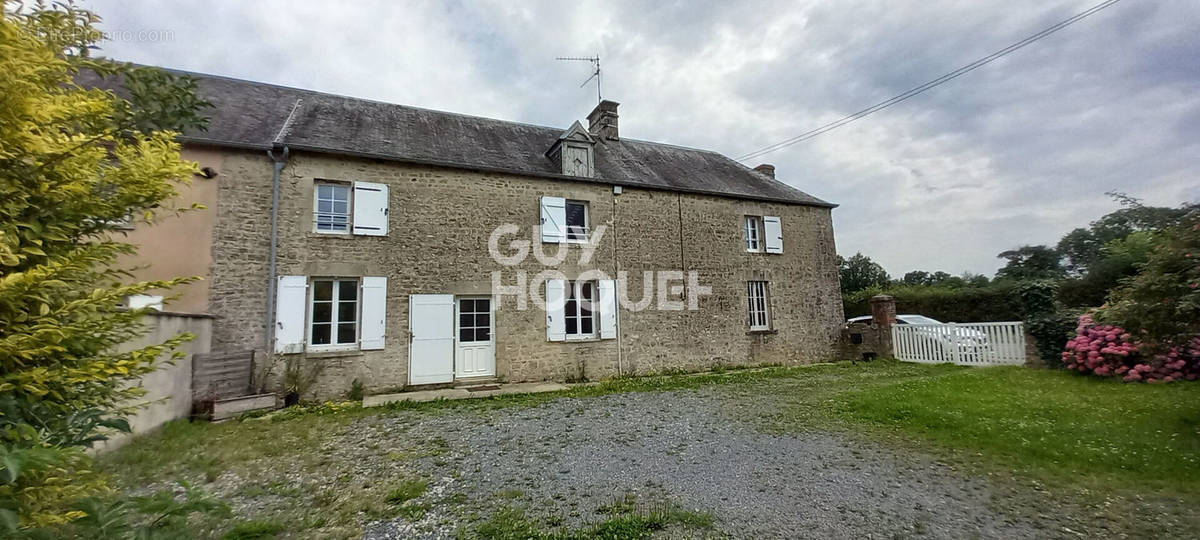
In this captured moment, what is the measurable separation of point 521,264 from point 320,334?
381cm

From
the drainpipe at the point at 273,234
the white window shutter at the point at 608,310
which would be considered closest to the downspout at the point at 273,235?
the drainpipe at the point at 273,234

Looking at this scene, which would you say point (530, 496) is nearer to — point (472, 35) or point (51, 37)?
point (51, 37)

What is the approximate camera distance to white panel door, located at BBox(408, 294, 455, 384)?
8.86 meters

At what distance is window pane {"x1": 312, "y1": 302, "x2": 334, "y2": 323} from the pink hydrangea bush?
12.1 metres

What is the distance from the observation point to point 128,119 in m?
2.13

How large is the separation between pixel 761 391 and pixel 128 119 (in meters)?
8.48

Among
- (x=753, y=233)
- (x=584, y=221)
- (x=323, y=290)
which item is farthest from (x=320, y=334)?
(x=753, y=233)

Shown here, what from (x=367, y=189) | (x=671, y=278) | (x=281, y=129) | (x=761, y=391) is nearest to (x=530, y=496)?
(x=761, y=391)

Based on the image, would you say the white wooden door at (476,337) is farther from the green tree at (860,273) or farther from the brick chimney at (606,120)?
the green tree at (860,273)

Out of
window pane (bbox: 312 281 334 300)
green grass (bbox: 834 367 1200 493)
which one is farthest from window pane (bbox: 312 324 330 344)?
green grass (bbox: 834 367 1200 493)

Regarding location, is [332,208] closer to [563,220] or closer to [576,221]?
[563,220]

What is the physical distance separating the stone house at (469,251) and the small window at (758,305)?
40 millimetres

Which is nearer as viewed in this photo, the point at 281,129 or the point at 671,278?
the point at 281,129

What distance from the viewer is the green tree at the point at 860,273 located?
32.4 meters
